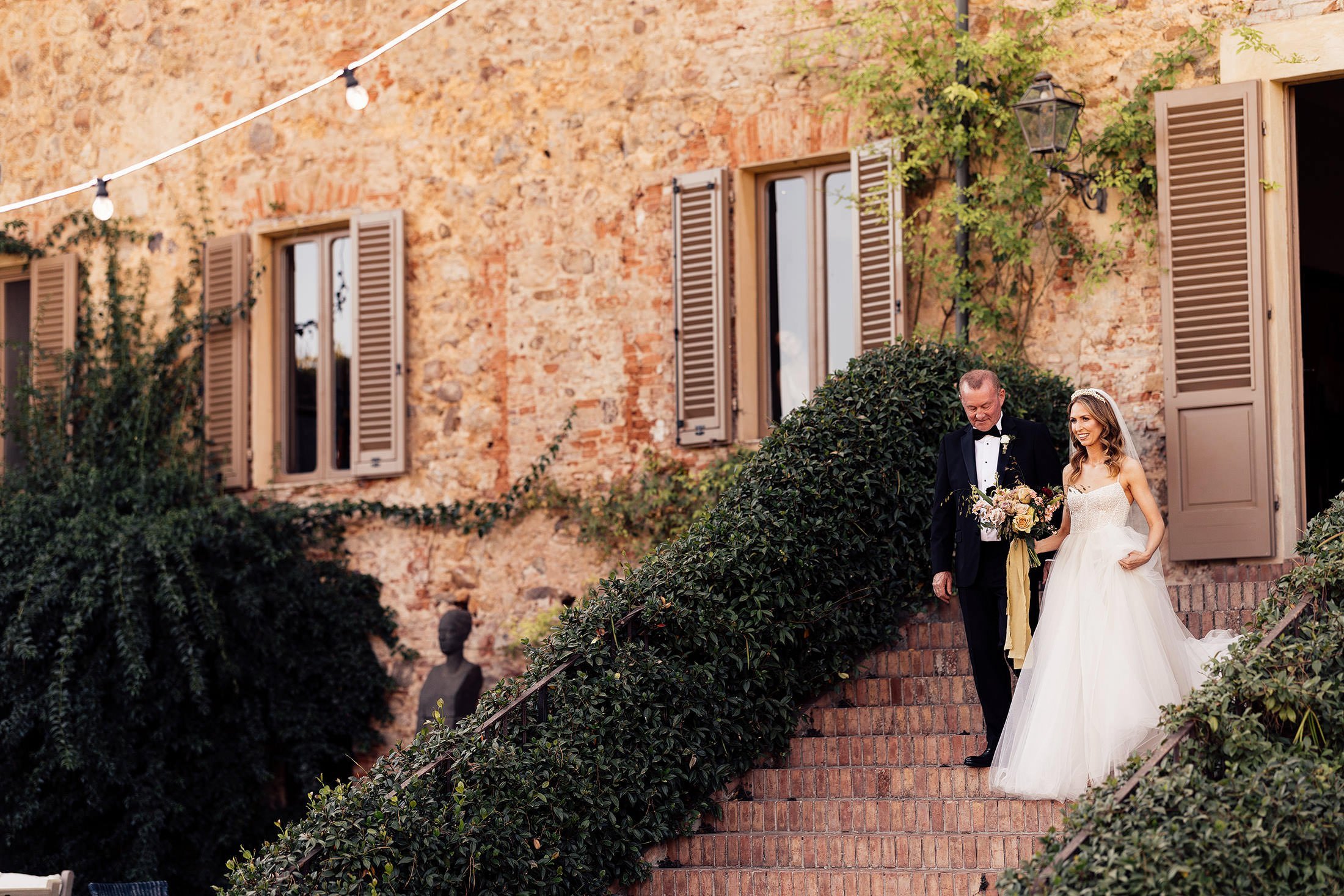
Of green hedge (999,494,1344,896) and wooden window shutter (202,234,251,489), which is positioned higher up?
wooden window shutter (202,234,251,489)

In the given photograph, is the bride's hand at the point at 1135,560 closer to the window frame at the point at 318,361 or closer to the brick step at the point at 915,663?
the brick step at the point at 915,663

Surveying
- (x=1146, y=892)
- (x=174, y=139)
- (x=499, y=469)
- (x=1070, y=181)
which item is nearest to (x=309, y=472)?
(x=499, y=469)

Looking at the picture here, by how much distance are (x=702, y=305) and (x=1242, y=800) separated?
5.48m

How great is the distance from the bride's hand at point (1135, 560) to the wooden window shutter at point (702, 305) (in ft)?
11.9

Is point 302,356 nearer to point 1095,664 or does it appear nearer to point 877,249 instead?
point 877,249

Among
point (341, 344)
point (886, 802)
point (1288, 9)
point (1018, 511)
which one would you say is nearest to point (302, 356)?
point (341, 344)

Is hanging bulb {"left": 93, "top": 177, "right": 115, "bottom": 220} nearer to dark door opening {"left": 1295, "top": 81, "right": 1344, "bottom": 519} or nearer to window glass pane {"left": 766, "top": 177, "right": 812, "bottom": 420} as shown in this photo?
window glass pane {"left": 766, "top": 177, "right": 812, "bottom": 420}

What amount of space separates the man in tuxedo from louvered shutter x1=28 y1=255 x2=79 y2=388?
6.93 meters

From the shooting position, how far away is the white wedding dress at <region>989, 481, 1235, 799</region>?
20.8 ft

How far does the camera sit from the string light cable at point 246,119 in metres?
9.34

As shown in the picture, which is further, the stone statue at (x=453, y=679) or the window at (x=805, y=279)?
the window at (x=805, y=279)

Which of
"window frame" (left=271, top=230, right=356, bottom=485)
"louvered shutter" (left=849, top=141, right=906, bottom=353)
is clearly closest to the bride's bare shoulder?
"louvered shutter" (left=849, top=141, right=906, bottom=353)

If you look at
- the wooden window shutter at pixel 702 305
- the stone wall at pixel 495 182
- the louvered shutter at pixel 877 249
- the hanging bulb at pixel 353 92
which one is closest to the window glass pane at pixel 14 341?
the stone wall at pixel 495 182

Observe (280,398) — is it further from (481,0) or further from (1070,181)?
(1070,181)
